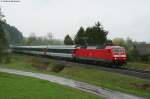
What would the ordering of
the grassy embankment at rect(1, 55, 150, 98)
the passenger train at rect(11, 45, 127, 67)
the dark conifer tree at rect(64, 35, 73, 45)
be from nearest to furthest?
the grassy embankment at rect(1, 55, 150, 98) < the passenger train at rect(11, 45, 127, 67) < the dark conifer tree at rect(64, 35, 73, 45)

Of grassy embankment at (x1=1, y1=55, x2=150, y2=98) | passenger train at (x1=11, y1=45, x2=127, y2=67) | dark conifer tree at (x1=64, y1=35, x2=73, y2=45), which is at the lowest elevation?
grassy embankment at (x1=1, y1=55, x2=150, y2=98)

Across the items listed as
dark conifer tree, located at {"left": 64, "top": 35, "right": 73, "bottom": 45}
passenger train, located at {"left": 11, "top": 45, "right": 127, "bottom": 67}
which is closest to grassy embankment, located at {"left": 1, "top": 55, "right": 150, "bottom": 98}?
passenger train, located at {"left": 11, "top": 45, "right": 127, "bottom": 67}

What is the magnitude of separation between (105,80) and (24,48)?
235ft

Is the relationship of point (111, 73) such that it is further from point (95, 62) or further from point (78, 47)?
point (78, 47)

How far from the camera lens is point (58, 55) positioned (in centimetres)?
7650

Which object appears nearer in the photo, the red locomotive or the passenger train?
the red locomotive

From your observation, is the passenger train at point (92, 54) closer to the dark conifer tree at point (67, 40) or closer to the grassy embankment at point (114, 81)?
the grassy embankment at point (114, 81)

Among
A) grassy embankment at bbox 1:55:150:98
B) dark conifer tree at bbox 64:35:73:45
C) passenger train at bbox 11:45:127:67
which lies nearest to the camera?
grassy embankment at bbox 1:55:150:98

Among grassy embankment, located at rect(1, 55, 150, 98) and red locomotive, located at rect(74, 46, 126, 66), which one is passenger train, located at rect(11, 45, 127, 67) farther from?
grassy embankment, located at rect(1, 55, 150, 98)

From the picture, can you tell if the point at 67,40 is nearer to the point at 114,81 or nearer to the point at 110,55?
the point at 110,55

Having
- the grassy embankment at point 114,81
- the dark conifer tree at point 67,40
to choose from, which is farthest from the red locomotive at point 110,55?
the dark conifer tree at point 67,40

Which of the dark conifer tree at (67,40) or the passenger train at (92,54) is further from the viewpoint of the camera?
the dark conifer tree at (67,40)

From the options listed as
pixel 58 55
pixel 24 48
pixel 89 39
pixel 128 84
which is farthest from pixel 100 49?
pixel 24 48

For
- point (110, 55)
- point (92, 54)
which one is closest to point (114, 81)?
point (110, 55)
